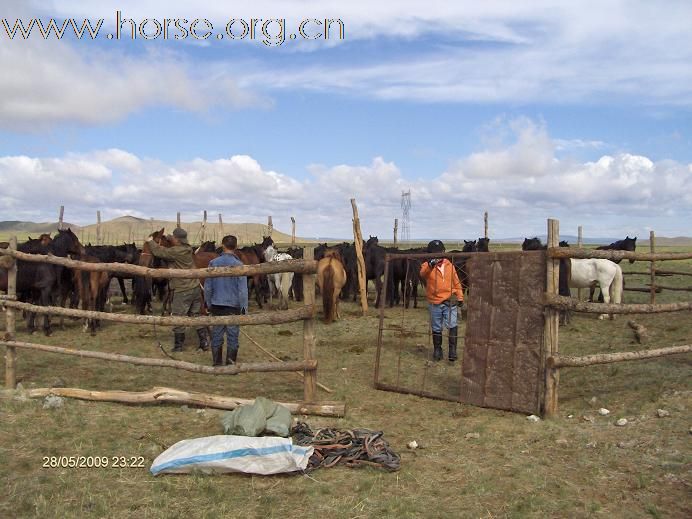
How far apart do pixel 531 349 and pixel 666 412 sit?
1436 mm

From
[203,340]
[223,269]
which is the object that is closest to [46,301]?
[203,340]

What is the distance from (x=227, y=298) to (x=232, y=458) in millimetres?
3508

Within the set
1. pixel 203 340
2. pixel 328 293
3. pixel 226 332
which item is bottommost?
pixel 203 340

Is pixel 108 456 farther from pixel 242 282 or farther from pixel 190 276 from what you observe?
pixel 242 282

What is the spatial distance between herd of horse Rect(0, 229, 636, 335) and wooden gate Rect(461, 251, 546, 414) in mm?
1480

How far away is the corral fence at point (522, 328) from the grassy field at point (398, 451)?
0.27 m

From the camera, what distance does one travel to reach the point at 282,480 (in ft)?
15.4

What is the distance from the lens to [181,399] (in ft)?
20.8

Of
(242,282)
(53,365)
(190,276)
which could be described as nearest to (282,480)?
(190,276)

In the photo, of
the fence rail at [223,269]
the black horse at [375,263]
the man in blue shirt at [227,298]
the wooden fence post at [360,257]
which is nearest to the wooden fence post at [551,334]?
the fence rail at [223,269]

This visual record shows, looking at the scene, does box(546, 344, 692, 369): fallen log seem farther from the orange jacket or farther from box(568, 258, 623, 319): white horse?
box(568, 258, 623, 319): white horse

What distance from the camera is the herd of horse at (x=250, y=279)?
11.4 meters

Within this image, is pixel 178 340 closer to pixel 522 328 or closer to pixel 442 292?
pixel 442 292

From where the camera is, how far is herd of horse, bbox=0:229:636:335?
1136 cm
